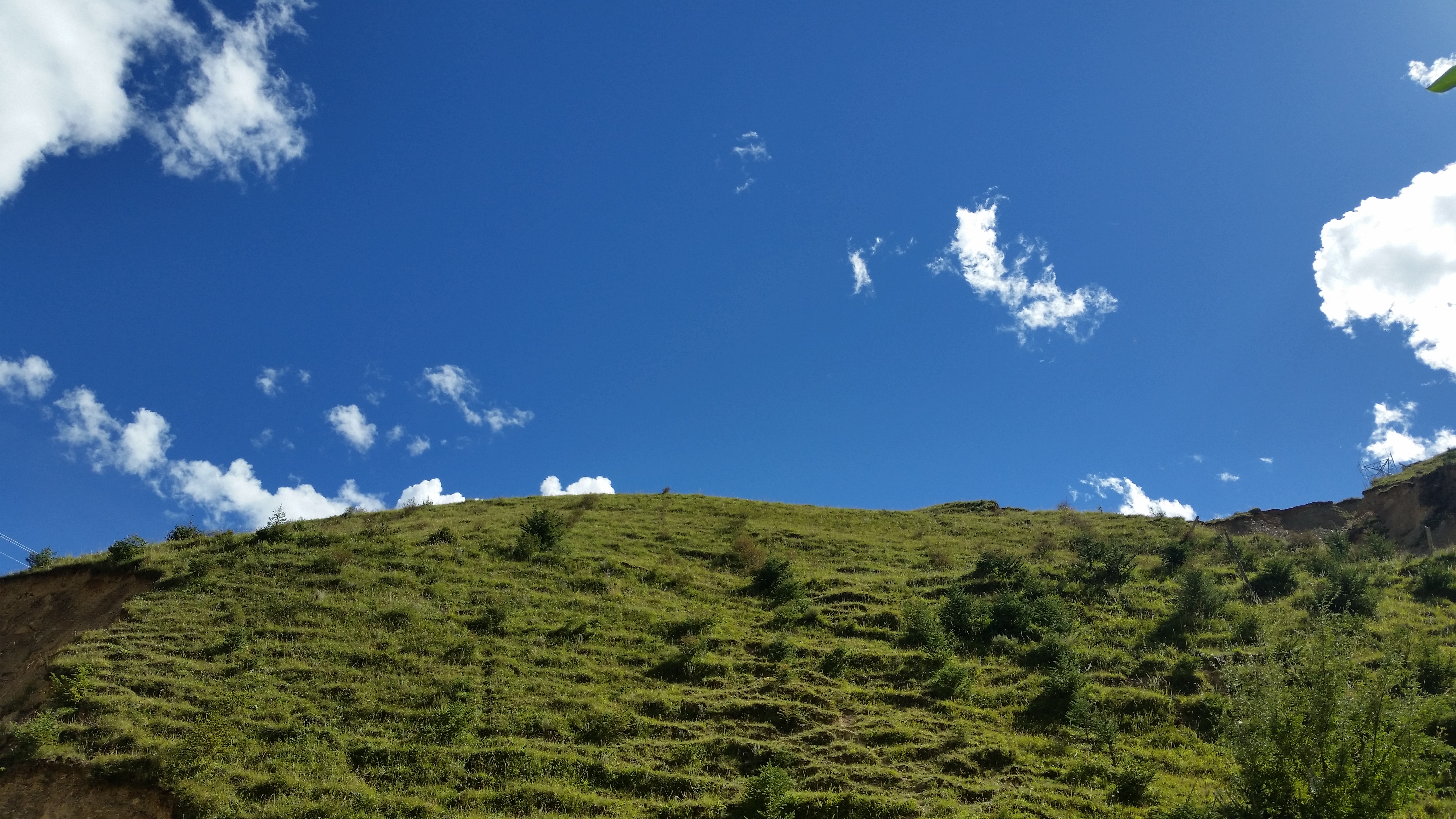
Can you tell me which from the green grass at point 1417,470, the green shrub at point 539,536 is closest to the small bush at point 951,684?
the green shrub at point 539,536

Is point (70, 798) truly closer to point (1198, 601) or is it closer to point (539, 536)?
point (539, 536)

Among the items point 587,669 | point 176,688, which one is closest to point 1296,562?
point 587,669

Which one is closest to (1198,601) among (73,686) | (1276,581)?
(1276,581)

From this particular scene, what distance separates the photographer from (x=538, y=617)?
2277cm

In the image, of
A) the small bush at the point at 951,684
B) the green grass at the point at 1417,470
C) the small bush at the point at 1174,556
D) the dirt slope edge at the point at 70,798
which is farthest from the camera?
the green grass at the point at 1417,470

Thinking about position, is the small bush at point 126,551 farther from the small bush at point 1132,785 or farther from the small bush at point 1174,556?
the small bush at point 1174,556

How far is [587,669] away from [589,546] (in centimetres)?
943

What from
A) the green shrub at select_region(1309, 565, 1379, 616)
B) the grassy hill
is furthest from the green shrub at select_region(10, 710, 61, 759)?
the green shrub at select_region(1309, 565, 1379, 616)

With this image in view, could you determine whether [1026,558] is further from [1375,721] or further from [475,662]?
[475,662]

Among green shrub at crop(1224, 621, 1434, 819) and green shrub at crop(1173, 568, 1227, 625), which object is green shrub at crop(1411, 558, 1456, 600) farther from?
green shrub at crop(1224, 621, 1434, 819)

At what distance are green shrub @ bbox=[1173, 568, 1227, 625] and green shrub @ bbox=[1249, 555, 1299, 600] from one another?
1781 millimetres

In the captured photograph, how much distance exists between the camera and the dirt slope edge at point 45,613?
763 inches

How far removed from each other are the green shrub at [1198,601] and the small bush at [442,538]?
25249 millimetres

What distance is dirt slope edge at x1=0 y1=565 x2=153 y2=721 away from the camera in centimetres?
1939
